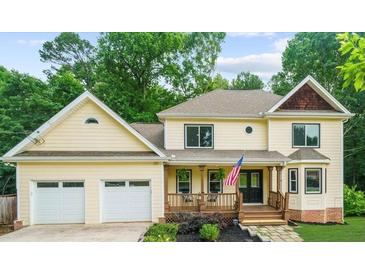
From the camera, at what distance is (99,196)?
28.9ft

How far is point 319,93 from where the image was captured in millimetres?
10219

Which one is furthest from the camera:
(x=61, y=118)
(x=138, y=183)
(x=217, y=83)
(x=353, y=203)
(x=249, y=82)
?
(x=217, y=83)

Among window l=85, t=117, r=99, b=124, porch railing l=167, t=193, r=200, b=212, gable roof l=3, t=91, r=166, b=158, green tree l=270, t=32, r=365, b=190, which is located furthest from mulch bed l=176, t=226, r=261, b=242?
green tree l=270, t=32, r=365, b=190

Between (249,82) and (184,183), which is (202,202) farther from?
(249,82)

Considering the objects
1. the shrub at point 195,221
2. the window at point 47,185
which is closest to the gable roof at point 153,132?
the shrub at point 195,221

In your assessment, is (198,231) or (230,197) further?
(230,197)

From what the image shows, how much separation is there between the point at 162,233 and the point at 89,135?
12.4ft

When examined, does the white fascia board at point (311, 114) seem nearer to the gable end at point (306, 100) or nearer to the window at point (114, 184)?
the gable end at point (306, 100)


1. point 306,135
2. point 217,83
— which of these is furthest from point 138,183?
point 217,83

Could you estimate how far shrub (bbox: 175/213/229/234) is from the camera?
827 cm

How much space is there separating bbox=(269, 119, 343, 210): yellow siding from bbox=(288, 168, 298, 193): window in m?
0.20

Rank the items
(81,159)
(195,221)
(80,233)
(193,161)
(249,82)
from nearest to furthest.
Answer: (80,233), (195,221), (81,159), (193,161), (249,82)

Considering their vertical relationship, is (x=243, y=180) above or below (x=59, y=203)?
above
